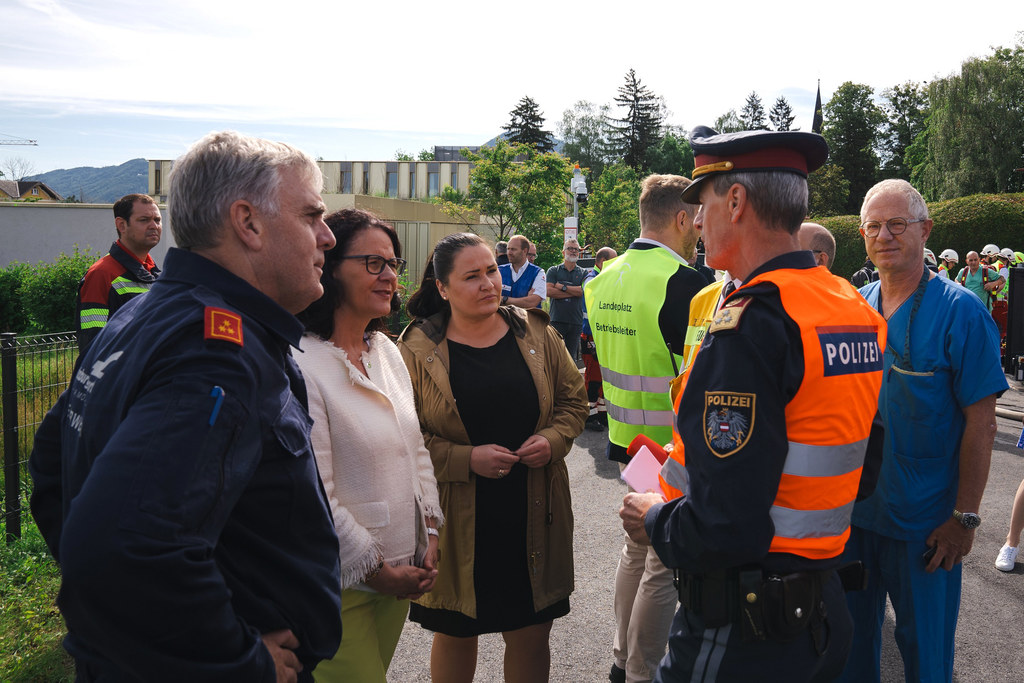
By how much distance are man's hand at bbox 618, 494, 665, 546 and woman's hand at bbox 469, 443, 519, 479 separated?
791 mm

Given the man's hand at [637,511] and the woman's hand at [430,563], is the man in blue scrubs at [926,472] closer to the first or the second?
the man's hand at [637,511]

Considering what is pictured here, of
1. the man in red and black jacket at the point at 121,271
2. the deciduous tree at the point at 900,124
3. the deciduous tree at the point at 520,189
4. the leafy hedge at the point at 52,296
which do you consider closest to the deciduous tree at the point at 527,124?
the deciduous tree at the point at 900,124

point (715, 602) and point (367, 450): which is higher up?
point (367, 450)

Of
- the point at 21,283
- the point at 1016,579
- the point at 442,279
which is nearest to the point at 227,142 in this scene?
the point at 442,279

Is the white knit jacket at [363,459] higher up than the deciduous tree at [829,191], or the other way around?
the deciduous tree at [829,191]

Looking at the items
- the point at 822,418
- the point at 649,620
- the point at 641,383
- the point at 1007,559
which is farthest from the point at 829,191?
the point at 822,418

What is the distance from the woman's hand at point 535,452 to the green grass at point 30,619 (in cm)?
237

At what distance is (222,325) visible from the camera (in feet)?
4.75

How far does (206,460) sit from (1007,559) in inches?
219

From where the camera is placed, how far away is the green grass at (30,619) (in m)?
3.48

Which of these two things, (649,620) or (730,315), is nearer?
(730,315)

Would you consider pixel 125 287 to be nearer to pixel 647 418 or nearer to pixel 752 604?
pixel 647 418

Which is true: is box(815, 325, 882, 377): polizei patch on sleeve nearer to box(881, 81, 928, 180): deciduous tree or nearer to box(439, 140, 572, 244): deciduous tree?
box(439, 140, 572, 244): deciduous tree

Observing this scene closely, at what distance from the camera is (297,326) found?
1681 mm
